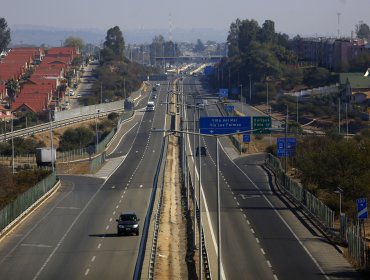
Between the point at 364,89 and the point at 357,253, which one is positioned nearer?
the point at 357,253

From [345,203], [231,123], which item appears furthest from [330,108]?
[231,123]

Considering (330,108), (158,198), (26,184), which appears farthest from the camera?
(330,108)

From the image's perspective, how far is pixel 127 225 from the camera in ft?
137

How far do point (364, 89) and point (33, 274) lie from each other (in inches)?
3670

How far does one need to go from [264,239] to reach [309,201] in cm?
936

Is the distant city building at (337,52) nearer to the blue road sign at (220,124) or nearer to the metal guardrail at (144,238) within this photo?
the metal guardrail at (144,238)

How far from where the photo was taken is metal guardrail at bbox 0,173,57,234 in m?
44.0

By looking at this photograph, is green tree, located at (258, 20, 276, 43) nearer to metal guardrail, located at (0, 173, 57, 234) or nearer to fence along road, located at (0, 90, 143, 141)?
fence along road, located at (0, 90, 143, 141)

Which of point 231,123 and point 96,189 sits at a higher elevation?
point 231,123

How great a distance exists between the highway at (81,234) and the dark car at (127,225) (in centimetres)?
30

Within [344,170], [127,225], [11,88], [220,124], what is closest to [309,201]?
[344,170]

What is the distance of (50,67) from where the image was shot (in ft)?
573

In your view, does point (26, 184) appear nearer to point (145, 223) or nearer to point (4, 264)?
point (145, 223)

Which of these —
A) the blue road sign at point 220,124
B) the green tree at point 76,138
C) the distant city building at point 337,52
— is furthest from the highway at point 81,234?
the distant city building at point 337,52
